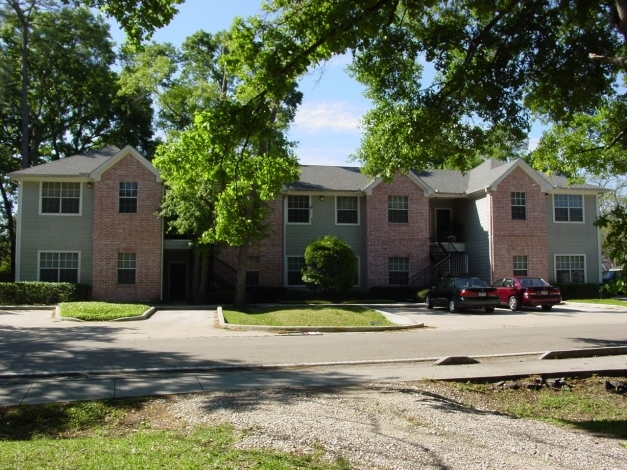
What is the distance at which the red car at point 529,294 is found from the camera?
83.4 ft

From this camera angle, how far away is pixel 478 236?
3309cm

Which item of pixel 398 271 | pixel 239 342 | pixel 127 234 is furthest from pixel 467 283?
pixel 127 234

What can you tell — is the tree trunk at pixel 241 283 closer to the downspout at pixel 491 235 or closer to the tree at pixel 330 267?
the tree at pixel 330 267

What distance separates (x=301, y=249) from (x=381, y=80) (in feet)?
57.7

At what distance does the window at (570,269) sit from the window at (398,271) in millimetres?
8561

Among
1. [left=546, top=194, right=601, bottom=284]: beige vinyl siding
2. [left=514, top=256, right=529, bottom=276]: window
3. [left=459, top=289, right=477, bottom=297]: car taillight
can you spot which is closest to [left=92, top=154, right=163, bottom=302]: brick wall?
[left=459, top=289, right=477, bottom=297]: car taillight

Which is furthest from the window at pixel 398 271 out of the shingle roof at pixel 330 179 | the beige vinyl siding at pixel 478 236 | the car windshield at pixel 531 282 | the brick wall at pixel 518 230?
the car windshield at pixel 531 282

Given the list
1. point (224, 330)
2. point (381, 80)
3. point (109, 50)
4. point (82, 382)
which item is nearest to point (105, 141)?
point (109, 50)

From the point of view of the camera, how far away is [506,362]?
461 inches

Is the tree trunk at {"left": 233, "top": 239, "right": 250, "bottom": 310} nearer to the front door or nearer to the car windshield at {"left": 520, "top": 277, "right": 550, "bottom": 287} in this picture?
the car windshield at {"left": 520, "top": 277, "right": 550, "bottom": 287}

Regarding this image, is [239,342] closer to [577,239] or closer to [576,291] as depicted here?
[576,291]

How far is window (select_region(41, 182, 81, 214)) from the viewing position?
1120 inches

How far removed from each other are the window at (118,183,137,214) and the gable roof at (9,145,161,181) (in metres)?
1.16

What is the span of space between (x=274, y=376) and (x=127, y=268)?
2015 cm
